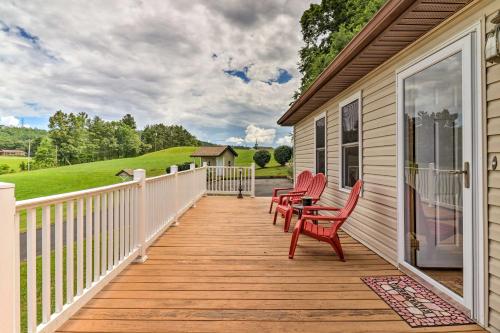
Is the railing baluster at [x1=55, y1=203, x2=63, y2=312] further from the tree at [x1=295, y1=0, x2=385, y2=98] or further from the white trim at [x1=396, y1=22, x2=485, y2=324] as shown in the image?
the tree at [x1=295, y1=0, x2=385, y2=98]

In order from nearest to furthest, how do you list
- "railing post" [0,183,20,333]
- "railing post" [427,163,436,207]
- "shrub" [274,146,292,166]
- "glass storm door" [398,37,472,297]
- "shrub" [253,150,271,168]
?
"railing post" [0,183,20,333] < "glass storm door" [398,37,472,297] < "railing post" [427,163,436,207] < "shrub" [274,146,292,166] < "shrub" [253,150,271,168]

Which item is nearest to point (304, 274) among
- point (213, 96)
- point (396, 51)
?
point (396, 51)

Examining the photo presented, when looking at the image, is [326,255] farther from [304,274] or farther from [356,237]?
[356,237]

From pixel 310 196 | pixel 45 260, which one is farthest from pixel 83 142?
pixel 45 260

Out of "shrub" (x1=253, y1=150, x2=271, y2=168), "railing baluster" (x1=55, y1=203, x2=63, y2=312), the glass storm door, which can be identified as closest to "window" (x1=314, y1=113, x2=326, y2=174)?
the glass storm door

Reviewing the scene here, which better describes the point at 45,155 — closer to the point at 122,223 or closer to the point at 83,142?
the point at 83,142

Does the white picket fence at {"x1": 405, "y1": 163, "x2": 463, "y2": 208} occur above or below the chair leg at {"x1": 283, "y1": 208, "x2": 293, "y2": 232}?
above

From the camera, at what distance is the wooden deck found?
6.75 feet

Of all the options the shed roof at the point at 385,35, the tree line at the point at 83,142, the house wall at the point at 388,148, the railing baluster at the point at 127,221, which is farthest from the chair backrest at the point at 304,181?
the tree line at the point at 83,142

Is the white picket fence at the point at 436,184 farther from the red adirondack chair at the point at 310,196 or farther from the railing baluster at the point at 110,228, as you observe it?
the railing baluster at the point at 110,228

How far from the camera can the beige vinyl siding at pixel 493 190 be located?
192 cm

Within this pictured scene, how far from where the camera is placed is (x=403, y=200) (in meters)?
3.14

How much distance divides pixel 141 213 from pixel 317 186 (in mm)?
3503

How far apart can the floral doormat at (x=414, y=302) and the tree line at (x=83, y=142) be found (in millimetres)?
46571
